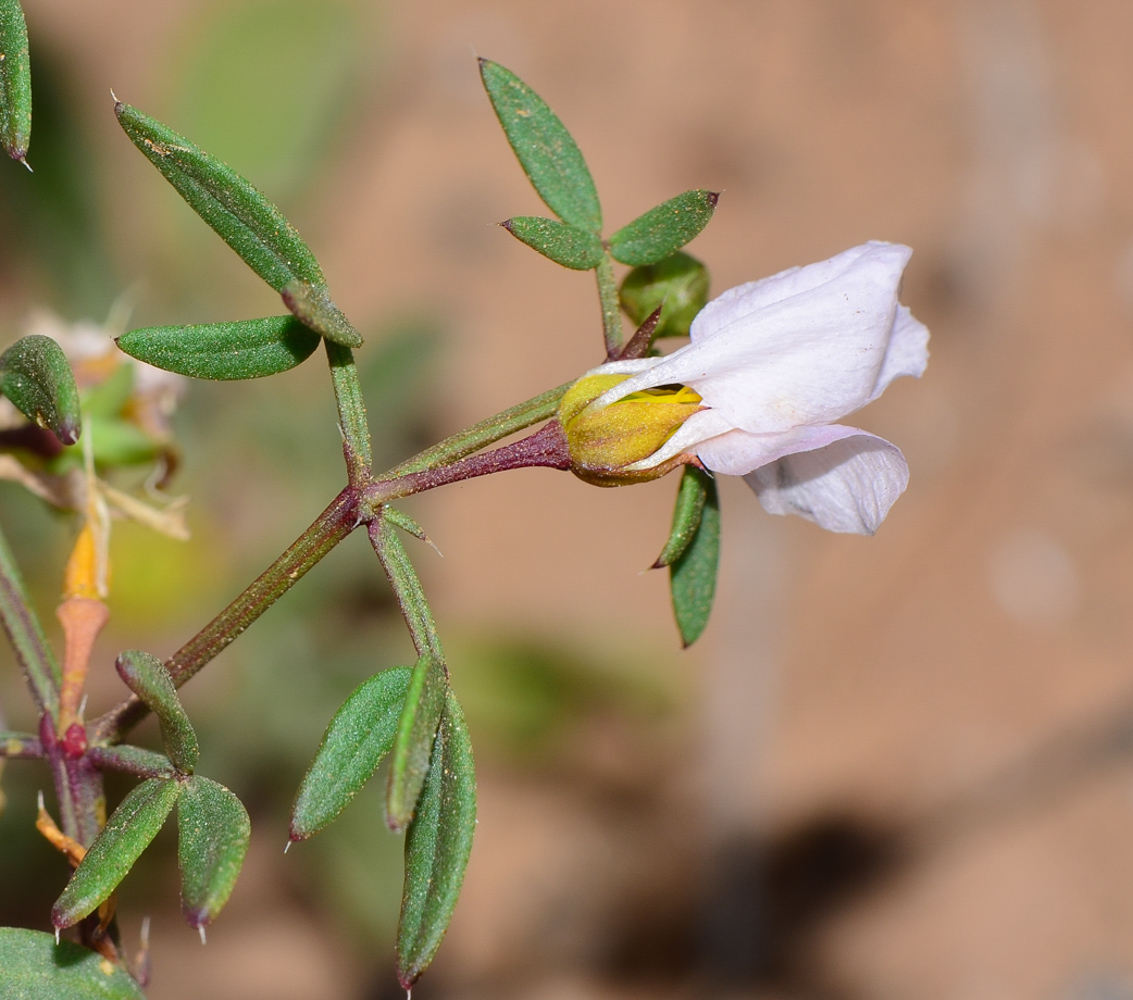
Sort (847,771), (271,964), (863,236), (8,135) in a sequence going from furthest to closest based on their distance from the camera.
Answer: (863,236) < (847,771) < (271,964) < (8,135)

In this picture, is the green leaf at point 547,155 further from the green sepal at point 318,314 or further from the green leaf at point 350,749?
the green leaf at point 350,749

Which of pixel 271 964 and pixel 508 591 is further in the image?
pixel 508 591

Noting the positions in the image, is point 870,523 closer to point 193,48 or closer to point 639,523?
point 639,523

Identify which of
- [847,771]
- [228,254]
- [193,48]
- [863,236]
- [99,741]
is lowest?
[847,771]

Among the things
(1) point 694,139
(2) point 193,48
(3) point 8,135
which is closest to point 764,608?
(1) point 694,139

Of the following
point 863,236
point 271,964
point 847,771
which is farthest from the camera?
point 863,236

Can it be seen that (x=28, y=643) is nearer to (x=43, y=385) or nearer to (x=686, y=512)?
(x=43, y=385)

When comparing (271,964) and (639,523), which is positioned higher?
(639,523)
